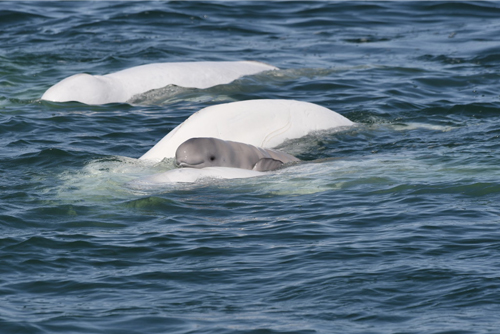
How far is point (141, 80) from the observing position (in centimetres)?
1433

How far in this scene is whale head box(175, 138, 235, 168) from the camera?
9.27 metres

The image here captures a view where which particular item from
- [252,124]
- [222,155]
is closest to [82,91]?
[252,124]

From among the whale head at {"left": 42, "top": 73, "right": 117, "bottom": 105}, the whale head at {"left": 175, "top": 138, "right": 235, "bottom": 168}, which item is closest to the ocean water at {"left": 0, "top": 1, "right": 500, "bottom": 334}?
the whale head at {"left": 42, "top": 73, "right": 117, "bottom": 105}

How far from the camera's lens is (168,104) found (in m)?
13.9

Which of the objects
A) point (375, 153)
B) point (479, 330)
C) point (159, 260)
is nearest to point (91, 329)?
point (159, 260)

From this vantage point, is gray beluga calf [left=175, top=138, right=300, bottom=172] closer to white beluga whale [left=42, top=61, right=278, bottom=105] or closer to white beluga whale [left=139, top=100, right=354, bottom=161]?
white beluga whale [left=139, top=100, right=354, bottom=161]

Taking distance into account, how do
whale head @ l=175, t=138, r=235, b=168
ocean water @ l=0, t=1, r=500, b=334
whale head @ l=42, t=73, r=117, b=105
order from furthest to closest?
whale head @ l=42, t=73, r=117, b=105 → whale head @ l=175, t=138, r=235, b=168 → ocean water @ l=0, t=1, r=500, b=334

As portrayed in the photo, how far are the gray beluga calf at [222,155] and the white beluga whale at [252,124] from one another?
0.74 m

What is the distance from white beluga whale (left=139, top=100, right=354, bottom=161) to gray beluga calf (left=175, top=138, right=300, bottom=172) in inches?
29.3

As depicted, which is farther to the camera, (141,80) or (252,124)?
(141,80)

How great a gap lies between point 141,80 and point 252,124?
4217 mm

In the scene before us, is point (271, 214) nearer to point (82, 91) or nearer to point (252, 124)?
point (252, 124)

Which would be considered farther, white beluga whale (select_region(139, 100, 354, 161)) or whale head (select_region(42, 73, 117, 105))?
whale head (select_region(42, 73, 117, 105))

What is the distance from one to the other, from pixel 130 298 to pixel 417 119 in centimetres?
785
